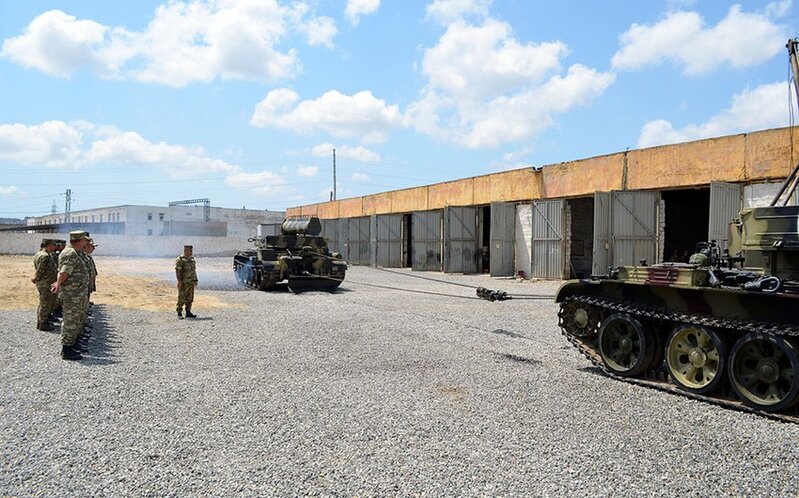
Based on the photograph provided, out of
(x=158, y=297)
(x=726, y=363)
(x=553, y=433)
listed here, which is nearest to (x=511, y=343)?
(x=726, y=363)

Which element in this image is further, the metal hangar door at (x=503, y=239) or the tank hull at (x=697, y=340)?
the metal hangar door at (x=503, y=239)

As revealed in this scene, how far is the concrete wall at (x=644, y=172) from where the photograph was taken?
59.0 feet

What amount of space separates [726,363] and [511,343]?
12.7 feet

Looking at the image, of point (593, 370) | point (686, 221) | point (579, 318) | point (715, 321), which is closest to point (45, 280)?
point (579, 318)

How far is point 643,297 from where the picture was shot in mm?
8102

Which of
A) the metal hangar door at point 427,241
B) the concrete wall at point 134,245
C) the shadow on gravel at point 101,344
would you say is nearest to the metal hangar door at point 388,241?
the metal hangar door at point 427,241

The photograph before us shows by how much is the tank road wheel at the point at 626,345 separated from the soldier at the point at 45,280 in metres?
9.66

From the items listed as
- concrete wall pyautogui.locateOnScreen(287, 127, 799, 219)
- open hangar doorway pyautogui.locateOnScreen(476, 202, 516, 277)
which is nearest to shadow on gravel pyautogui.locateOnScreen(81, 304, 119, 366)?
open hangar doorway pyautogui.locateOnScreen(476, 202, 516, 277)

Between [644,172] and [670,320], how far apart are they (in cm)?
1533

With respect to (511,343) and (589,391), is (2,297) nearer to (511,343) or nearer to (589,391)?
(511,343)

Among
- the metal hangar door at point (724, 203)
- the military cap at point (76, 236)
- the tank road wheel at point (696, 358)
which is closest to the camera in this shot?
the tank road wheel at point (696, 358)

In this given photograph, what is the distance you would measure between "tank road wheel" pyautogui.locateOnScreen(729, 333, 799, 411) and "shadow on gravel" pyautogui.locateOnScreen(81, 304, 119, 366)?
7.83 meters

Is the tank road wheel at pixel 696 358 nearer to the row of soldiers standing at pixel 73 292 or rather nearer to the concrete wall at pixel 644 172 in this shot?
the row of soldiers standing at pixel 73 292

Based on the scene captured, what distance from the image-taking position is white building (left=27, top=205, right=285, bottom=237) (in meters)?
66.8
